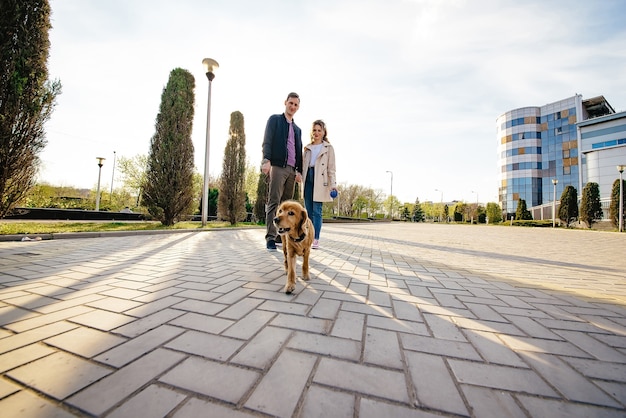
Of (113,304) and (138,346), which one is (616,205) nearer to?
(138,346)

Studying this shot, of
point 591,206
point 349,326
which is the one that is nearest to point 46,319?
point 349,326

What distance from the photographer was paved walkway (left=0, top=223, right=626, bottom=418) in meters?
0.94

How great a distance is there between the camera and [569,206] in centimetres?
2367

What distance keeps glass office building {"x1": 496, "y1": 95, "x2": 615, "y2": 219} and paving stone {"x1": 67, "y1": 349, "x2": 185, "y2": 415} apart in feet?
178

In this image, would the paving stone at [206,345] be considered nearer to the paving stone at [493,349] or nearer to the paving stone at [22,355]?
the paving stone at [22,355]

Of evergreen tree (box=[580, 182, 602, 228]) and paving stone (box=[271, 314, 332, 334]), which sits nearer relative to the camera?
paving stone (box=[271, 314, 332, 334])

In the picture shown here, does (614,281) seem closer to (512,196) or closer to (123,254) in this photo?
(123,254)

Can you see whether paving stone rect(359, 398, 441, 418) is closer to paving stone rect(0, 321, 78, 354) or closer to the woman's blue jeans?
paving stone rect(0, 321, 78, 354)

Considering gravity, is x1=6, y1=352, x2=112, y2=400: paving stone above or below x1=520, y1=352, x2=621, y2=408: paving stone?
above

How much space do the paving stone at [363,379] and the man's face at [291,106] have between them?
4151 millimetres

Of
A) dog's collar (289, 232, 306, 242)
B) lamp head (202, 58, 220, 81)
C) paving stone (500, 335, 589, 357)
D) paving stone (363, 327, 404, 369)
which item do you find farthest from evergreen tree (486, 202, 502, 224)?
paving stone (363, 327, 404, 369)

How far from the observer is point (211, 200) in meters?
20.3

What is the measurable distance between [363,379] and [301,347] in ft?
1.29

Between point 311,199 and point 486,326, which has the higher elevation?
point 311,199
